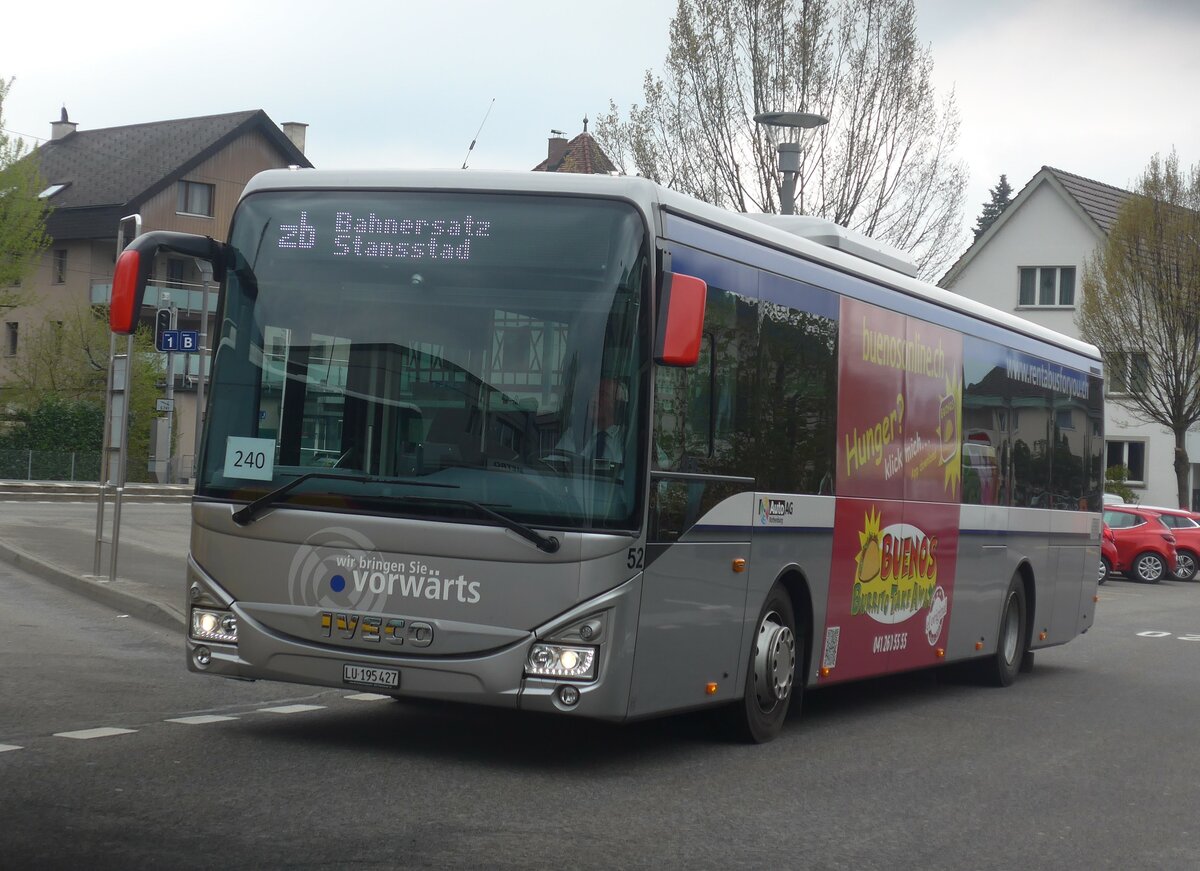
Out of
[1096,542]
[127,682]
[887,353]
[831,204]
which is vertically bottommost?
[127,682]

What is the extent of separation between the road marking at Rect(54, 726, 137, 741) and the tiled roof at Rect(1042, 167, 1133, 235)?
169ft

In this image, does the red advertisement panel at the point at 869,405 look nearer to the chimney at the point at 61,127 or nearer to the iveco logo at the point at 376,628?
the iveco logo at the point at 376,628

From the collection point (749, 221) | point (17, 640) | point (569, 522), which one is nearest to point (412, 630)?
point (569, 522)

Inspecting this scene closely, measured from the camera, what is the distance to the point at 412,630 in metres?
8.65

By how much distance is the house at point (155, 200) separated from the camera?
68.7m

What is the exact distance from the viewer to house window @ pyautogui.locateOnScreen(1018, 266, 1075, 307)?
5891 centimetres

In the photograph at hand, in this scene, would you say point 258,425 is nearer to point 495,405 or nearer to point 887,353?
point 495,405

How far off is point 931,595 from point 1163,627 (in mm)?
12411

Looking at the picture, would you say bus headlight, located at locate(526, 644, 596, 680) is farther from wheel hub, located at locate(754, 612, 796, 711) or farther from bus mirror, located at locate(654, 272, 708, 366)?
wheel hub, located at locate(754, 612, 796, 711)

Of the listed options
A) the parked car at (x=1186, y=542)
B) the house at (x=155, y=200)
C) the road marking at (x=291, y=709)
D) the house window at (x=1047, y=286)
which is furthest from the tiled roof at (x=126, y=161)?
the road marking at (x=291, y=709)

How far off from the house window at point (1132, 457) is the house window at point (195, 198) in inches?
1404

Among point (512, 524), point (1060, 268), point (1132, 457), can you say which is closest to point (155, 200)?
point (1060, 268)

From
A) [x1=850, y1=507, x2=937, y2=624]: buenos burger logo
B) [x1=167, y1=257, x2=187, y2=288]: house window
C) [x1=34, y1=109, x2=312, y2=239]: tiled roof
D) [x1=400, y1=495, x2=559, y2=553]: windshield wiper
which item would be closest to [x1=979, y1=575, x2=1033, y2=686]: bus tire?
[x1=850, y1=507, x2=937, y2=624]: buenos burger logo

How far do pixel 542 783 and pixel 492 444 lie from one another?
1.61 metres
